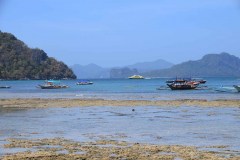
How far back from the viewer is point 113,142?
21.1m

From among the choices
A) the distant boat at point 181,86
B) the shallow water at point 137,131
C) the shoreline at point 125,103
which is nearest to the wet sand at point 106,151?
the shallow water at point 137,131

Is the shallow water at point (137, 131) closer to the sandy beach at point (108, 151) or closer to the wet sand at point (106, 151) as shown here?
the sandy beach at point (108, 151)

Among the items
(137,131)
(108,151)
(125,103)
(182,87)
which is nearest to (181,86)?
(182,87)

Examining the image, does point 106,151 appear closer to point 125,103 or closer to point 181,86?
point 125,103

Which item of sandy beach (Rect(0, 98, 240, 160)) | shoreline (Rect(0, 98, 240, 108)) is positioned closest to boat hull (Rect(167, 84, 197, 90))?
shoreline (Rect(0, 98, 240, 108))

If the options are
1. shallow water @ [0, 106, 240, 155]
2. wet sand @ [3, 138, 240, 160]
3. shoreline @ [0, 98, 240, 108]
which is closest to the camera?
wet sand @ [3, 138, 240, 160]

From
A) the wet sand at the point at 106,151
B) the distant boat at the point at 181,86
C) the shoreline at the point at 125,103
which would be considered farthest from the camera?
the distant boat at the point at 181,86

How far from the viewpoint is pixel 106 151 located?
18344mm

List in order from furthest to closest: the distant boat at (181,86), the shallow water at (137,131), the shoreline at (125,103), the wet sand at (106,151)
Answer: the distant boat at (181,86)
the shoreline at (125,103)
the shallow water at (137,131)
the wet sand at (106,151)

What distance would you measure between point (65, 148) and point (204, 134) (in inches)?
326

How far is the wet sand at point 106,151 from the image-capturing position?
16938 mm

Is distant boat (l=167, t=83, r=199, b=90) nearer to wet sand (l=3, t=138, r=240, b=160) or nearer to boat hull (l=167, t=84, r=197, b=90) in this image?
boat hull (l=167, t=84, r=197, b=90)

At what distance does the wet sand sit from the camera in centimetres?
1694

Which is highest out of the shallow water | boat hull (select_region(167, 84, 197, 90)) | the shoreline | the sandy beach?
boat hull (select_region(167, 84, 197, 90))
